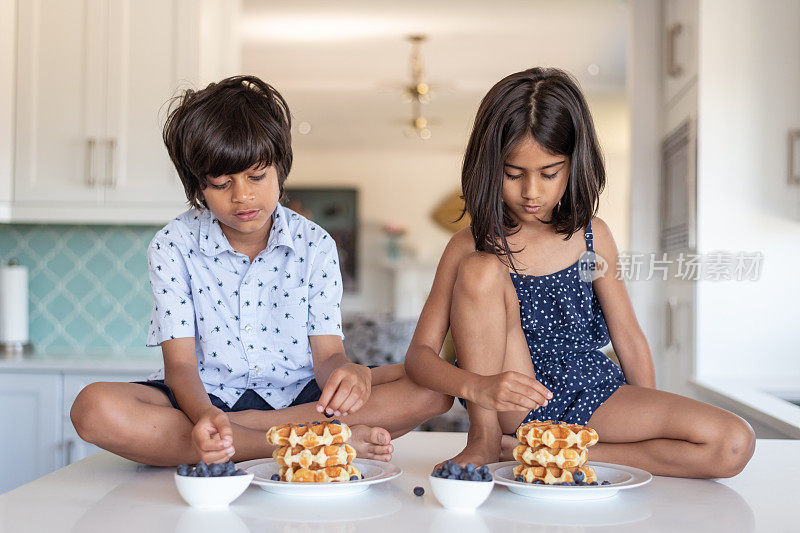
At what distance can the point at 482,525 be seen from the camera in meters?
1.30

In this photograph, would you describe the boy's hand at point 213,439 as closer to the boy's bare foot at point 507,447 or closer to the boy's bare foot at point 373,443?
the boy's bare foot at point 373,443

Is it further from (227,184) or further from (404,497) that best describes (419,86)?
(404,497)

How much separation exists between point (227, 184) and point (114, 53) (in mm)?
1844

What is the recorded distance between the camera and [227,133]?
182cm

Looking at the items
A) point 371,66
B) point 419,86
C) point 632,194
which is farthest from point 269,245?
point 371,66

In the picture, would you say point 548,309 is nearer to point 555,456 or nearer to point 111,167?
point 555,456

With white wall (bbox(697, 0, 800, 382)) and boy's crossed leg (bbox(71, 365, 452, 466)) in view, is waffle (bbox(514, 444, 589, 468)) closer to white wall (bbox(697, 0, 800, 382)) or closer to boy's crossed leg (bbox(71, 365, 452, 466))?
boy's crossed leg (bbox(71, 365, 452, 466))

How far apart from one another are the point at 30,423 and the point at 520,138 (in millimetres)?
2250

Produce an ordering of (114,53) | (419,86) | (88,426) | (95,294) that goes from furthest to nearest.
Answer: (419,86) < (95,294) < (114,53) < (88,426)

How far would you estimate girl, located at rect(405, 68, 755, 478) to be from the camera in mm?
1705

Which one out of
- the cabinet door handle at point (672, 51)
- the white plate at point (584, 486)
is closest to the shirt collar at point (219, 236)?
the white plate at point (584, 486)

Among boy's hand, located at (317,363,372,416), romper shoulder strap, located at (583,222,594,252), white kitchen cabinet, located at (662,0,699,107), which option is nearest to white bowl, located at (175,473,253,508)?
boy's hand, located at (317,363,372,416)

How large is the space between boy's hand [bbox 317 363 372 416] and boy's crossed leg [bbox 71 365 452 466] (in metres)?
0.09

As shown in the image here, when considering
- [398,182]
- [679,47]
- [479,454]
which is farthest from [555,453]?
[398,182]
